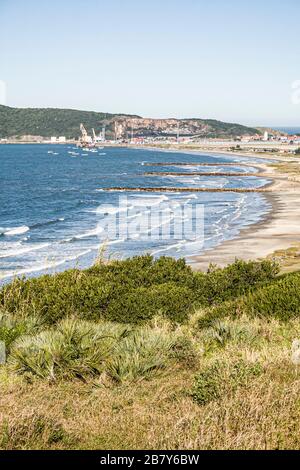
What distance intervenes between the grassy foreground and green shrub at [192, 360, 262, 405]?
0.02 meters

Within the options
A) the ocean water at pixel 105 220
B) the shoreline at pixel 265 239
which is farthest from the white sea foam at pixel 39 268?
the shoreline at pixel 265 239

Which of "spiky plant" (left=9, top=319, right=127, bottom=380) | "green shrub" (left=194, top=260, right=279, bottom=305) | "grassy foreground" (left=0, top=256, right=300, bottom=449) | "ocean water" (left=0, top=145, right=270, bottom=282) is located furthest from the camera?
"ocean water" (left=0, top=145, right=270, bottom=282)

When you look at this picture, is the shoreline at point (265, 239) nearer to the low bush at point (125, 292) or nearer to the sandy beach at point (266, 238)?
the sandy beach at point (266, 238)

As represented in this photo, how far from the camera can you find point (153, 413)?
7.29m

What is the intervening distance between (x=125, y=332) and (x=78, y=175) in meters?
108

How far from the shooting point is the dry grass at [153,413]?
6.11m

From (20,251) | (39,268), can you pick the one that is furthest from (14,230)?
(39,268)

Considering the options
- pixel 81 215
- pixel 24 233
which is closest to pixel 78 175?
pixel 81 215

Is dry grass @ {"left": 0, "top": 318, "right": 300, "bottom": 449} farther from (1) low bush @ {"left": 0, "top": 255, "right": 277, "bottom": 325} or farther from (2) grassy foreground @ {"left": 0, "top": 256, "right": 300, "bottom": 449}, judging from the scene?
(1) low bush @ {"left": 0, "top": 255, "right": 277, "bottom": 325}

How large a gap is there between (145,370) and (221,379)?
5.66 ft

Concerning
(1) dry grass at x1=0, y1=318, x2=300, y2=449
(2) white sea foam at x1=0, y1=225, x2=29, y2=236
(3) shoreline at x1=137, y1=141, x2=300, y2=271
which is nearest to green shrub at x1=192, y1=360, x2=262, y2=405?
(1) dry grass at x1=0, y1=318, x2=300, y2=449

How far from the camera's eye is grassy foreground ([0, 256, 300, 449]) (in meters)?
6.48

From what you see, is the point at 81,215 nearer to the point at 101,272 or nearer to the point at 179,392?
the point at 101,272
